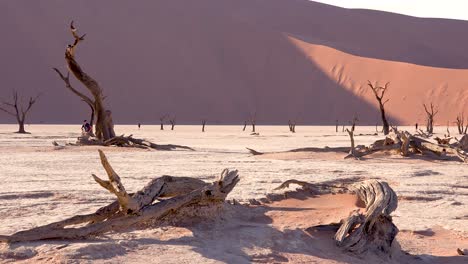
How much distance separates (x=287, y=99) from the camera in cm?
8881

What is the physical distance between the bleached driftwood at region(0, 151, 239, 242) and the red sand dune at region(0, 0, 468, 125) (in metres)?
75.1

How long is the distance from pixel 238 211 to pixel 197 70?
85.2 metres

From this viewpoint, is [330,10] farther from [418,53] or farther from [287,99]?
[287,99]

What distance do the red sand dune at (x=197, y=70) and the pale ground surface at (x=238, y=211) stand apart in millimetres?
67396

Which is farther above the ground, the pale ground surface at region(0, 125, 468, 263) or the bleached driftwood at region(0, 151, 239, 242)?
the bleached driftwood at region(0, 151, 239, 242)

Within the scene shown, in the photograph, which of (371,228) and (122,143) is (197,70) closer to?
(122,143)

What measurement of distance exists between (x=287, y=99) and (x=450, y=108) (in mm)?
20470

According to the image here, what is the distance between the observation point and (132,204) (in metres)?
5.41

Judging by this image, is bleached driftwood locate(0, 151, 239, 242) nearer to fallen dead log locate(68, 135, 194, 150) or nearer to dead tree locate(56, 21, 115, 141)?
dead tree locate(56, 21, 115, 141)

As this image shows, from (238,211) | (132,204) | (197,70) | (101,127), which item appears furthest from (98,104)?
(197,70)

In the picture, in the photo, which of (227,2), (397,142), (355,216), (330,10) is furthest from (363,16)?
(355,216)

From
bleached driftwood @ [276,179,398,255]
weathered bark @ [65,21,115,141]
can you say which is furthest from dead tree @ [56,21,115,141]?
bleached driftwood @ [276,179,398,255]

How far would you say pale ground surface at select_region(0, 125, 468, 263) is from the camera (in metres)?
5.12

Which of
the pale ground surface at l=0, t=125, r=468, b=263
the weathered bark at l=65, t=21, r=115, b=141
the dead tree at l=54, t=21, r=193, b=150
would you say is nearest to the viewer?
the pale ground surface at l=0, t=125, r=468, b=263
